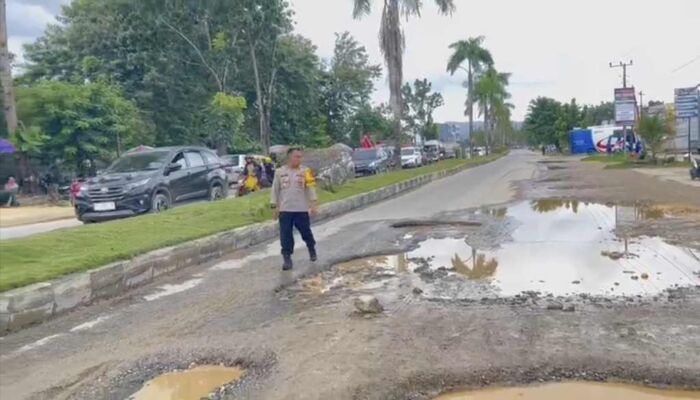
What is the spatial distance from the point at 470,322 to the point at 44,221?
16.8 metres

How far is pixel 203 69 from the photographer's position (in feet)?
120

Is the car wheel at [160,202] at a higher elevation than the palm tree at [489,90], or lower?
lower

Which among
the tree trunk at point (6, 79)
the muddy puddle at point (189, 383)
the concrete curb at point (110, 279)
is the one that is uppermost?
the tree trunk at point (6, 79)

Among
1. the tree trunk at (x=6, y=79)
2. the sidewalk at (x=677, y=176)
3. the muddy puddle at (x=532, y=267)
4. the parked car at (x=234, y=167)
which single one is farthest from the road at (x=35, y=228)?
the sidewalk at (x=677, y=176)

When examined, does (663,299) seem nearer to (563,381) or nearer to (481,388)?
(563,381)

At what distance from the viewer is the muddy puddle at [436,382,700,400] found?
155 inches

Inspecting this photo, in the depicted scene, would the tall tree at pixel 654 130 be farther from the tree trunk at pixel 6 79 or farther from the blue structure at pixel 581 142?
the tree trunk at pixel 6 79

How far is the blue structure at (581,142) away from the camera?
68037 mm

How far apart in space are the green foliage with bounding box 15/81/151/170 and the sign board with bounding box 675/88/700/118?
3144 centimetres

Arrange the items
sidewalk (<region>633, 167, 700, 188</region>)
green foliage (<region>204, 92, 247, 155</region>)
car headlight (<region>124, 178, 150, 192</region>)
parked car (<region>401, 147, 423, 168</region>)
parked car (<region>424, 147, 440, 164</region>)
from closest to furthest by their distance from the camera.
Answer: car headlight (<region>124, 178, 150, 192</region>), sidewalk (<region>633, 167, 700, 188</region>), green foliage (<region>204, 92, 247, 155</region>), parked car (<region>401, 147, 423, 168</region>), parked car (<region>424, 147, 440, 164</region>)

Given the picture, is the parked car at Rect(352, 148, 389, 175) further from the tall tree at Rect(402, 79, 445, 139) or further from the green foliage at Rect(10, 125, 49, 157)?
the tall tree at Rect(402, 79, 445, 139)

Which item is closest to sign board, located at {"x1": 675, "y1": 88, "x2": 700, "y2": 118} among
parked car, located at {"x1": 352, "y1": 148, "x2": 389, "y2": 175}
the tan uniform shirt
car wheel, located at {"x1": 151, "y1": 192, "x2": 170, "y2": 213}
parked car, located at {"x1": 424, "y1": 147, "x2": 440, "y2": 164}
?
parked car, located at {"x1": 352, "y1": 148, "x2": 389, "y2": 175}

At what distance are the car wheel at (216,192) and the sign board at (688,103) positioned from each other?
31.9 m

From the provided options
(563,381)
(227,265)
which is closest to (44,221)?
(227,265)
